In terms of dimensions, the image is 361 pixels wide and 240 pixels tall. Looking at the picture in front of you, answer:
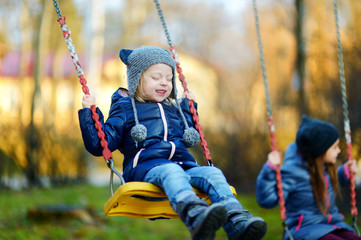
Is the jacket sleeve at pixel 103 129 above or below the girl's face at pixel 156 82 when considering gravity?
below

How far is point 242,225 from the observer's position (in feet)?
8.11

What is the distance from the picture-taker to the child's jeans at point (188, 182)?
262 centimetres

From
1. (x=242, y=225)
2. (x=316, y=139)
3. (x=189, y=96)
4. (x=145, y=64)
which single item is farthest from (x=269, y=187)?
(x=145, y=64)

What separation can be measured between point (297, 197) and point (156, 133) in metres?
1.33

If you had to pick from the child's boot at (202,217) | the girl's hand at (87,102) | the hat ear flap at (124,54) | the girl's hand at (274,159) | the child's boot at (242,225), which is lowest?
the child's boot at (242,225)

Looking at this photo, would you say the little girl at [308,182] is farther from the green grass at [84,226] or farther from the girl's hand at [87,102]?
the green grass at [84,226]

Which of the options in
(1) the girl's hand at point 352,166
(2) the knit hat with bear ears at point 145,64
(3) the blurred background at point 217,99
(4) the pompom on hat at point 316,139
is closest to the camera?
(2) the knit hat with bear ears at point 145,64

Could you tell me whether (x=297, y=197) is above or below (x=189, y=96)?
below

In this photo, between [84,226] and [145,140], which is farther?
[84,226]

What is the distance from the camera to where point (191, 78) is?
111 feet

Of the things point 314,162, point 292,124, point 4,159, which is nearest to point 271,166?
point 314,162

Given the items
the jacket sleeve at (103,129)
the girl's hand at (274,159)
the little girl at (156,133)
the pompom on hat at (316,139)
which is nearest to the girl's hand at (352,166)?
the pompom on hat at (316,139)

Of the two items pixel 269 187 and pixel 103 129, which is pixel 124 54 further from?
pixel 269 187

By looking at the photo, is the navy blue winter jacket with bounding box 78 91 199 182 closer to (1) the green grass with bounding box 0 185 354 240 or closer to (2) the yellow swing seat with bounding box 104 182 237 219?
(2) the yellow swing seat with bounding box 104 182 237 219
